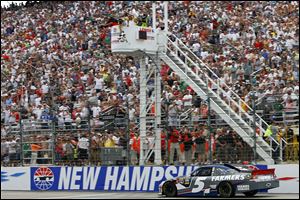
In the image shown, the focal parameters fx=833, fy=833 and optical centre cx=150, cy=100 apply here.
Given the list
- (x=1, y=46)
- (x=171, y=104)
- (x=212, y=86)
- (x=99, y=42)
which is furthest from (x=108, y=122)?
(x=1, y=46)

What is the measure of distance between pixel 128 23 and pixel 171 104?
3257mm

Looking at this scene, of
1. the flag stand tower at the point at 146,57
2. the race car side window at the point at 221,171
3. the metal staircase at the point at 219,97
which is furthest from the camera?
the flag stand tower at the point at 146,57

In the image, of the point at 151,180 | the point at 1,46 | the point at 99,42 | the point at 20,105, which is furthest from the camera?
the point at 1,46

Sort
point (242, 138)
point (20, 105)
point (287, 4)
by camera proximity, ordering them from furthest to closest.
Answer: point (287, 4) < point (20, 105) < point (242, 138)

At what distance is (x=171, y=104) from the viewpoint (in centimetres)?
2859

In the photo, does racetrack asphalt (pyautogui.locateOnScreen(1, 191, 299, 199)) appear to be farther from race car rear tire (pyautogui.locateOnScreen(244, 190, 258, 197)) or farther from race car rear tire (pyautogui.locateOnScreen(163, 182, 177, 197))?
race car rear tire (pyautogui.locateOnScreen(163, 182, 177, 197))

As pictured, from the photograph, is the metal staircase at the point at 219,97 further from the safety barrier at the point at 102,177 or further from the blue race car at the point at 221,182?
the blue race car at the point at 221,182

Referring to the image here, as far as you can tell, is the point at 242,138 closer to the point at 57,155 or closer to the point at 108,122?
the point at 108,122

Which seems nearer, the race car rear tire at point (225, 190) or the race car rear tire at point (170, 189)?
the race car rear tire at point (225, 190)

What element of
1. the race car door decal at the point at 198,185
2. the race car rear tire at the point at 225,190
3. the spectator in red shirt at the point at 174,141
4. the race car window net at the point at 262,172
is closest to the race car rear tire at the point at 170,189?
the race car door decal at the point at 198,185

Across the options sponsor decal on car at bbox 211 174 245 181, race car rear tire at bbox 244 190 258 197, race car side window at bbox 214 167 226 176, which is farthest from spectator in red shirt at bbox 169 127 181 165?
race car rear tire at bbox 244 190 258 197

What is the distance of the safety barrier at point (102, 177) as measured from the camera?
84.2 ft

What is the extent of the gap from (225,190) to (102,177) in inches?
244

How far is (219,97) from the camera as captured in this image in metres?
28.3
